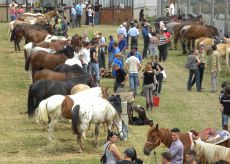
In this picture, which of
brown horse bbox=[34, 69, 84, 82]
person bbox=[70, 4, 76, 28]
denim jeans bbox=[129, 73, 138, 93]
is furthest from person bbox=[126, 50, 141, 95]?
person bbox=[70, 4, 76, 28]

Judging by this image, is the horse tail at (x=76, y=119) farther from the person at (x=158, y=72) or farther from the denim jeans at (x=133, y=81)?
the person at (x=158, y=72)

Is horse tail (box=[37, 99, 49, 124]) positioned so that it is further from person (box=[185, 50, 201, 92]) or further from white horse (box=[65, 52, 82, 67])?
person (box=[185, 50, 201, 92])

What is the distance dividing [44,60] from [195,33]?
48.1 feet

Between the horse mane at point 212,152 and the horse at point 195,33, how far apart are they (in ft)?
86.7

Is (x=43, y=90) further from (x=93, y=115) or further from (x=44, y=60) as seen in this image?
(x=44, y=60)

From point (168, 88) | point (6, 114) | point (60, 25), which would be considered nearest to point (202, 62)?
point (168, 88)

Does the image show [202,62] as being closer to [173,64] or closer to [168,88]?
[168,88]

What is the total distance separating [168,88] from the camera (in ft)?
101

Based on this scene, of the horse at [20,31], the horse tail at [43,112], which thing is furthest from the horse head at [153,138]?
the horse at [20,31]

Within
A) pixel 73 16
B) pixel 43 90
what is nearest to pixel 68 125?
pixel 43 90

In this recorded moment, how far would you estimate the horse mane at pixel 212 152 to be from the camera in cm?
1484

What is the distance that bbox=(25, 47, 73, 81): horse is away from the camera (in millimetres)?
28328

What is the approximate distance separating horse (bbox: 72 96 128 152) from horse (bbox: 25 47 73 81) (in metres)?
8.75

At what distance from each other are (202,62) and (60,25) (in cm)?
1649
